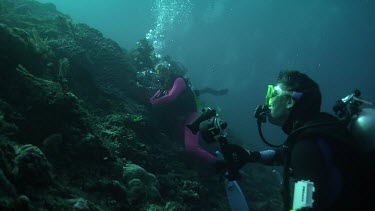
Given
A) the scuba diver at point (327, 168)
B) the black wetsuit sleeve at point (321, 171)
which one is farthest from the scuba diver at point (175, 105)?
the black wetsuit sleeve at point (321, 171)

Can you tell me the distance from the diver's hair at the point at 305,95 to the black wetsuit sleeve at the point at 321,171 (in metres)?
0.60

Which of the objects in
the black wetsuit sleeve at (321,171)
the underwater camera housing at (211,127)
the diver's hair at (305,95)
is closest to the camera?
the black wetsuit sleeve at (321,171)

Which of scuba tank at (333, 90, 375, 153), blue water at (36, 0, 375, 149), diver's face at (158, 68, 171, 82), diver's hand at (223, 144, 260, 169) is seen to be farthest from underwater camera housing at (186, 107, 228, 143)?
blue water at (36, 0, 375, 149)

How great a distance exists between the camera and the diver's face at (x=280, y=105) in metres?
3.51

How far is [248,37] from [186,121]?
6705cm

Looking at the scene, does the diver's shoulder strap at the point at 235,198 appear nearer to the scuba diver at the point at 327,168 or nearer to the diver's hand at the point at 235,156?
the diver's hand at the point at 235,156

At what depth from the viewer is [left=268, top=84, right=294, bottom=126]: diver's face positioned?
3506 millimetres

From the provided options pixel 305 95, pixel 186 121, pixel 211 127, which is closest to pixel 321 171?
pixel 305 95

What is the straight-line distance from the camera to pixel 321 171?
259 cm

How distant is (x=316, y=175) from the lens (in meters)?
2.62

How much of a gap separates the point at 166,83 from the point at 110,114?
225 cm

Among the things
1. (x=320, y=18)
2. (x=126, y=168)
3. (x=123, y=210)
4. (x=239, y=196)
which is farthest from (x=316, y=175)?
(x=320, y=18)

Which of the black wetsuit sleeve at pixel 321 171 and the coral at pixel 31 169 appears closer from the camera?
the coral at pixel 31 169

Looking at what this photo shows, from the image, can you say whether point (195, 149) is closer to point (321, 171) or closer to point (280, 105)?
point (280, 105)
